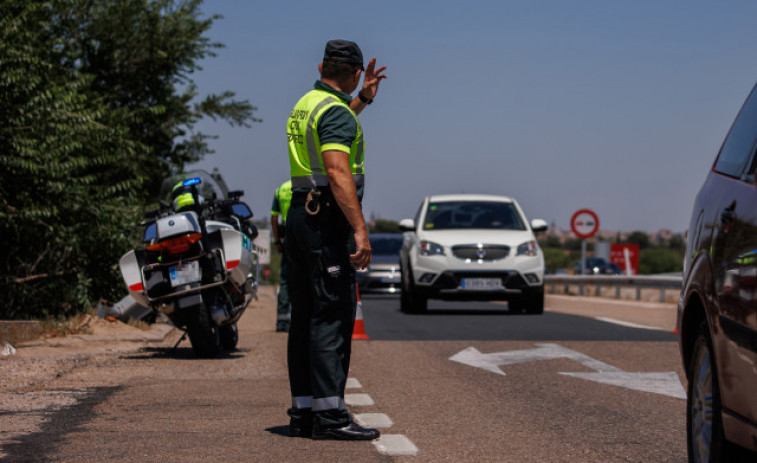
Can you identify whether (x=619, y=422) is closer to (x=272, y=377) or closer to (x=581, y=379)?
(x=581, y=379)

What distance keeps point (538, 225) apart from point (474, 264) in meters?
1.48

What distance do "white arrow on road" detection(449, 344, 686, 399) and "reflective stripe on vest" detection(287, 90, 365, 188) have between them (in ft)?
11.1

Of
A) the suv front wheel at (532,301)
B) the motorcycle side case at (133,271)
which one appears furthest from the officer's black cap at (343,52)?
the suv front wheel at (532,301)

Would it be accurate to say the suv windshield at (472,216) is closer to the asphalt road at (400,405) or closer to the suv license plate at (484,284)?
the suv license plate at (484,284)

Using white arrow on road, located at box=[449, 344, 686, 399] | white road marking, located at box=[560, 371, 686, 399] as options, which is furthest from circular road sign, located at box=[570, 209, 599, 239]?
white road marking, located at box=[560, 371, 686, 399]

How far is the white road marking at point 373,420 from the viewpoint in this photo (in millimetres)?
7332

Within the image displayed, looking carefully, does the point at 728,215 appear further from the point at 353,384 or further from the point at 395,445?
the point at 353,384

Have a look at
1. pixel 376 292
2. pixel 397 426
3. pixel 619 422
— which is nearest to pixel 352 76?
pixel 397 426

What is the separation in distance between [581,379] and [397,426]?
3172 millimetres

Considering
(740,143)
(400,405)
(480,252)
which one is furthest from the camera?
(480,252)

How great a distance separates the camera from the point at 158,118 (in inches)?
1056

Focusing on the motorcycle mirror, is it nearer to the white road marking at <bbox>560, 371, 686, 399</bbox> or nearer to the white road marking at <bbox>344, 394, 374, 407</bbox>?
the white road marking at <bbox>560, 371, 686, 399</bbox>

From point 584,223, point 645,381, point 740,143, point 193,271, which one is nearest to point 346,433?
point 740,143

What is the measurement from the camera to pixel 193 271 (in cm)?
1105
